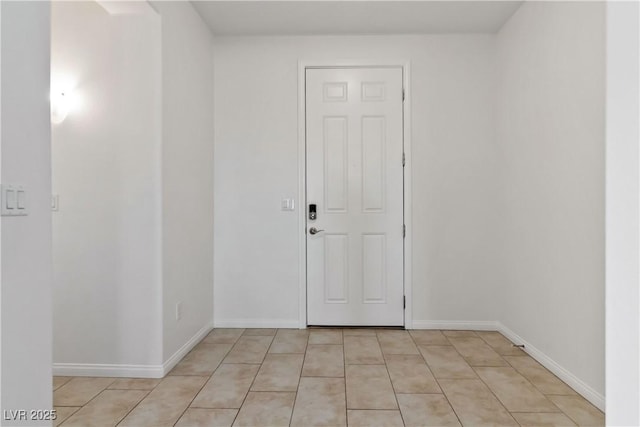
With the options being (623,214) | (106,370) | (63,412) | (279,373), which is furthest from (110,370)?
(623,214)

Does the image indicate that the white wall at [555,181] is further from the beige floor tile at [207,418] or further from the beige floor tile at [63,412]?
the beige floor tile at [63,412]

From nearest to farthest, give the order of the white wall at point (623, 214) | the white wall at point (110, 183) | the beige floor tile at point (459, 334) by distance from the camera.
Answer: the white wall at point (623, 214) → the white wall at point (110, 183) → the beige floor tile at point (459, 334)

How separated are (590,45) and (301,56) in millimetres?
2110

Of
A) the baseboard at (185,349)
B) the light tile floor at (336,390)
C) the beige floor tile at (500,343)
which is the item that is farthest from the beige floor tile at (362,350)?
the baseboard at (185,349)

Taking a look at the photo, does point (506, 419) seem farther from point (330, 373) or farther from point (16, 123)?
point (16, 123)

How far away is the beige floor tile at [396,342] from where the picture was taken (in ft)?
9.50

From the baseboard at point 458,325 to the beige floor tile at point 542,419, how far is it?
55.2 inches

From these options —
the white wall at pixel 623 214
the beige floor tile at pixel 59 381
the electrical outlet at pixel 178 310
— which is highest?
the white wall at pixel 623 214

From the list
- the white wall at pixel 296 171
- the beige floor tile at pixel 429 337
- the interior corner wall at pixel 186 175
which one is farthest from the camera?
the white wall at pixel 296 171

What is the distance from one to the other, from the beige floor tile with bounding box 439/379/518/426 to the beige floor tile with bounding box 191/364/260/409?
3.69ft

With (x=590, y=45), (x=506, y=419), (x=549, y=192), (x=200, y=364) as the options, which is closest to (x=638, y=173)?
(x=506, y=419)

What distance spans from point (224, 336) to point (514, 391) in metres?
2.11

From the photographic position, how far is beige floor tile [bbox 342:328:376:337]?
130 inches

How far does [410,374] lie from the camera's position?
2.48m
